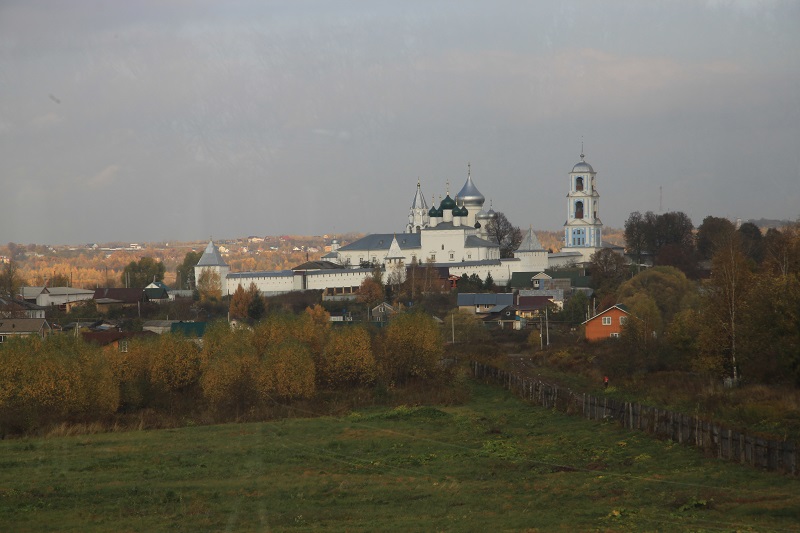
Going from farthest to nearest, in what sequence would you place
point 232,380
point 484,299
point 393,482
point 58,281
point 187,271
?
point 187,271 → point 58,281 → point 484,299 → point 232,380 → point 393,482

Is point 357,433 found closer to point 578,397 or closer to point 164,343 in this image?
point 578,397

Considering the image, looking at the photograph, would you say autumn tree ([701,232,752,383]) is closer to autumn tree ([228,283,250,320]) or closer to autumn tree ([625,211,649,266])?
autumn tree ([228,283,250,320])

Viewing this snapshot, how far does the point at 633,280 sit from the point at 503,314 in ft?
21.1

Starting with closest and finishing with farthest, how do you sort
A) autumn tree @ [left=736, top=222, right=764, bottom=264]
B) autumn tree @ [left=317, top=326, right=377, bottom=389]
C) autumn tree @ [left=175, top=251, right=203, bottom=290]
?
autumn tree @ [left=317, top=326, right=377, bottom=389]
autumn tree @ [left=736, top=222, right=764, bottom=264]
autumn tree @ [left=175, top=251, right=203, bottom=290]

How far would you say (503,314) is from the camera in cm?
5269

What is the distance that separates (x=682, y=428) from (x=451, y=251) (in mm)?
62937

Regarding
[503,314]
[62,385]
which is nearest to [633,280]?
[503,314]

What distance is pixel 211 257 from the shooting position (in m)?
76.6

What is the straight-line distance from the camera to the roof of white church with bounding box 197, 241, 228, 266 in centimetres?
7631

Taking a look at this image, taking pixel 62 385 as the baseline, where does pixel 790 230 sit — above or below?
above

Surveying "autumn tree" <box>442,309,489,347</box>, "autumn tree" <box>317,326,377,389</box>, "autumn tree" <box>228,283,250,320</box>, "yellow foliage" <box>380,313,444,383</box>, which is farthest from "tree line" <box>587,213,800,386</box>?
"autumn tree" <box>228,283,250,320</box>

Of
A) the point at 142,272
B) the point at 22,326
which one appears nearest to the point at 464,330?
the point at 22,326

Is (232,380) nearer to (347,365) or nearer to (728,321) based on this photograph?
(347,365)

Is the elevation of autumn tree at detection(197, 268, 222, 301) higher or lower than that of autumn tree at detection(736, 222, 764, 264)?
lower
